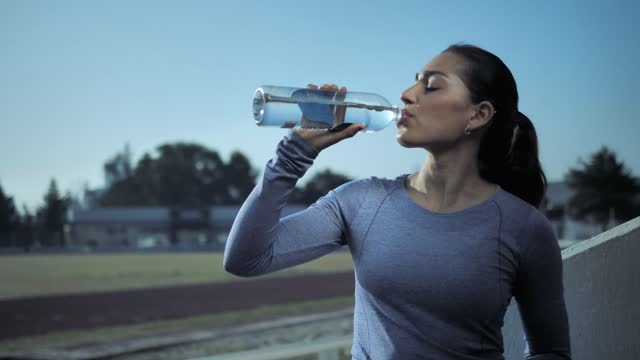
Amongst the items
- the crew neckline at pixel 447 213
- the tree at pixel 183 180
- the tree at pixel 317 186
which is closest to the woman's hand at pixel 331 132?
the crew neckline at pixel 447 213

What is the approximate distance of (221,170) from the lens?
7912 centimetres

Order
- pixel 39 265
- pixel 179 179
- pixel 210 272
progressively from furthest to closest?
pixel 179 179 < pixel 39 265 < pixel 210 272

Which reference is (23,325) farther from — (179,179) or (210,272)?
(179,179)

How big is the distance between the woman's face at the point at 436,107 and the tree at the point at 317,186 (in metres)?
66.0

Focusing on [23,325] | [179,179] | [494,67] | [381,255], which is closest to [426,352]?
[381,255]

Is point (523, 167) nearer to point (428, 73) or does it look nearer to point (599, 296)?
point (428, 73)

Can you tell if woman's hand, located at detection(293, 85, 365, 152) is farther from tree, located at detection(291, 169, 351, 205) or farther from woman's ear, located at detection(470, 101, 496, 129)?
tree, located at detection(291, 169, 351, 205)

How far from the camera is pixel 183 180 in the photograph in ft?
254

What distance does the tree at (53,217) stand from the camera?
174 ft

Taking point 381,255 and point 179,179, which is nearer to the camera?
point 381,255

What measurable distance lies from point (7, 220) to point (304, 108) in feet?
168

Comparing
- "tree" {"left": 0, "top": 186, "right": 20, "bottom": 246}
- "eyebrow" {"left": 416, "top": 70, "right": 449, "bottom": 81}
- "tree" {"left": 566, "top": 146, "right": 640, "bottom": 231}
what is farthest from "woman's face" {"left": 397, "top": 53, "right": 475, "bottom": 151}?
"tree" {"left": 566, "top": 146, "right": 640, "bottom": 231}

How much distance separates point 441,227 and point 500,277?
14cm

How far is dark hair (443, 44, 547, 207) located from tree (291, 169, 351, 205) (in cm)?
6589
